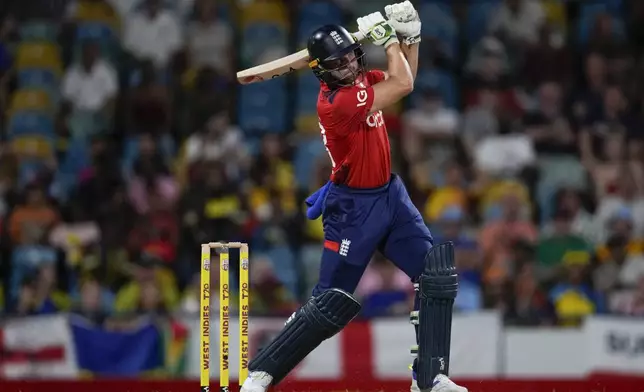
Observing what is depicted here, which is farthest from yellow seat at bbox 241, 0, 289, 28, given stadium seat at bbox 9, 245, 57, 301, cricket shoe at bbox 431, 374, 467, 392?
cricket shoe at bbox 431, 374, 467, 392

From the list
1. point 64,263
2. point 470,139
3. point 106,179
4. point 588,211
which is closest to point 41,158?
point 106,179

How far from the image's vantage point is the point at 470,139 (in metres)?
12.7

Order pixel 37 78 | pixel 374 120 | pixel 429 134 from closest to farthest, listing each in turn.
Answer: pixel 374 120 → pixel 429 134 → pixel 37 78

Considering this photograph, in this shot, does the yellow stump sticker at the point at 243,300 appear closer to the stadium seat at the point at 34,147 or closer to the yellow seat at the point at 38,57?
the stadium seat at the point at 34,147

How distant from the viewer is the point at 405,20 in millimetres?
6891

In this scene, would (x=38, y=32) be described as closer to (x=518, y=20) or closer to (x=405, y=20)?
(x=518, y=20)

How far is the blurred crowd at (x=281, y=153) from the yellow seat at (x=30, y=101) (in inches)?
1.1

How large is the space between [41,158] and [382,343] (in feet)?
13.7

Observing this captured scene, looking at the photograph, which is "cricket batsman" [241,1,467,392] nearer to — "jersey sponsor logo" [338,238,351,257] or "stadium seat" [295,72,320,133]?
"jersey sponsor logo" [338,238,351,257]

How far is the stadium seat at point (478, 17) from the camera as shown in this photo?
45.1 ft

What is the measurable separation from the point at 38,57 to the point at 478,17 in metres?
4.58

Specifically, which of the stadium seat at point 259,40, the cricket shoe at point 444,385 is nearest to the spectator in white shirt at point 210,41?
the stadium seat at point 259,40

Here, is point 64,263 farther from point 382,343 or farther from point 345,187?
point 345,187

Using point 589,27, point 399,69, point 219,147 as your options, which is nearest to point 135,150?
point 219,147
